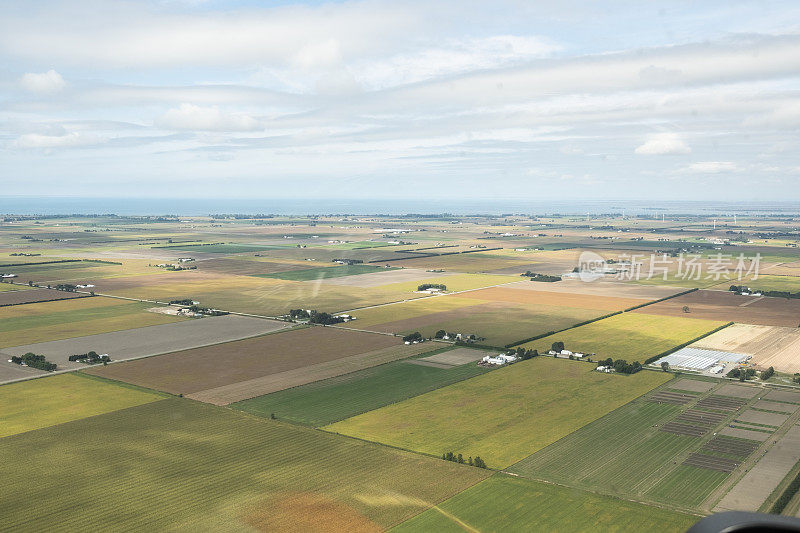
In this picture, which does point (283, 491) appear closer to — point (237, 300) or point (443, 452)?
point (443, 452)

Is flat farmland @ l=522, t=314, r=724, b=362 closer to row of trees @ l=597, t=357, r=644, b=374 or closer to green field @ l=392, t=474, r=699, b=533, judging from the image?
row of trees @ l=597, t=357, r=644, b=374

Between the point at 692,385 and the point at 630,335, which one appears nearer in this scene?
the point at 692,385

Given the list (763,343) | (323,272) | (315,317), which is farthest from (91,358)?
(323,272)

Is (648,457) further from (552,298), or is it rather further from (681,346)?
(552,298)

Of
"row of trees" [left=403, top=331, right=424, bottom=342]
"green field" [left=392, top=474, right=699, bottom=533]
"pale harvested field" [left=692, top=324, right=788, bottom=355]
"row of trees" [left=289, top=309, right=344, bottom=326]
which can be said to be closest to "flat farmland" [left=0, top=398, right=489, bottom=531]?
"green field" [left=392, top=474, right=699, bottom=533]

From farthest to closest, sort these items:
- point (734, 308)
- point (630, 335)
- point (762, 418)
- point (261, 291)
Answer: point (261, 291)
point (734, 308)
point (630, 335)
point (762, 418)

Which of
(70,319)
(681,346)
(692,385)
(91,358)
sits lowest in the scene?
(70,319)
